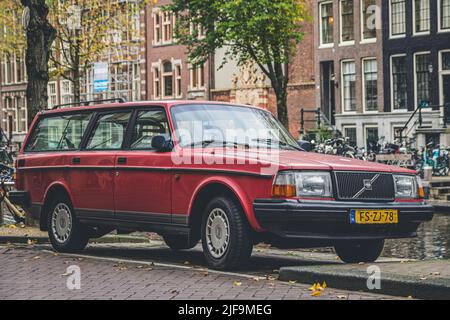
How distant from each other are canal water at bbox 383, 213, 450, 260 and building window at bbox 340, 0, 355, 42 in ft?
80.7

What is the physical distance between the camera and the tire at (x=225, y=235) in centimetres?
1052

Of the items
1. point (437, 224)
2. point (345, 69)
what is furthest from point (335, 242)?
point (345, 69)

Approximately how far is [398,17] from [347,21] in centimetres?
287

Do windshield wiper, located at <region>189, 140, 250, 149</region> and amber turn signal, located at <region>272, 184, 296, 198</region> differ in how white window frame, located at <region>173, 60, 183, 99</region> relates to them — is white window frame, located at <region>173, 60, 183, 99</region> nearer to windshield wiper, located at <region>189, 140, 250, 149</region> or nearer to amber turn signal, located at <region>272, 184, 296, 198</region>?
windshield wiper, located at <region>189, 140, 250, 149</region>

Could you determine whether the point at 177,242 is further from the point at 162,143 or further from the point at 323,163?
the point at 323,163

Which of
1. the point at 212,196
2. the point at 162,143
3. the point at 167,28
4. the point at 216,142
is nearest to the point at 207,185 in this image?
the point at 212,196

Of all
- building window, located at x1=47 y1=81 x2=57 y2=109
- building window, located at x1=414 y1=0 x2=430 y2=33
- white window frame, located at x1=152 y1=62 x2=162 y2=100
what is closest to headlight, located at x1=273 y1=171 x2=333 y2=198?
building window, located at x1=414 y1=0 x2=430 y2=33

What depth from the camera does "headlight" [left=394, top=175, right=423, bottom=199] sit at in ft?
36.1

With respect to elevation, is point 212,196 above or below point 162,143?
below

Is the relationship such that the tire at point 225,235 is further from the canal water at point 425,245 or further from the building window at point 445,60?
the building window at point 445,60

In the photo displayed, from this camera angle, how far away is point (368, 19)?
4097 cm

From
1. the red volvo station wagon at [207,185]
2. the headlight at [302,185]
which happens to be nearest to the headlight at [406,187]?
the red volvo station wagon at [207,185]

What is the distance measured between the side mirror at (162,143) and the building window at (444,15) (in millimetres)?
27573

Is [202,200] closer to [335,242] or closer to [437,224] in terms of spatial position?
[335,242]
